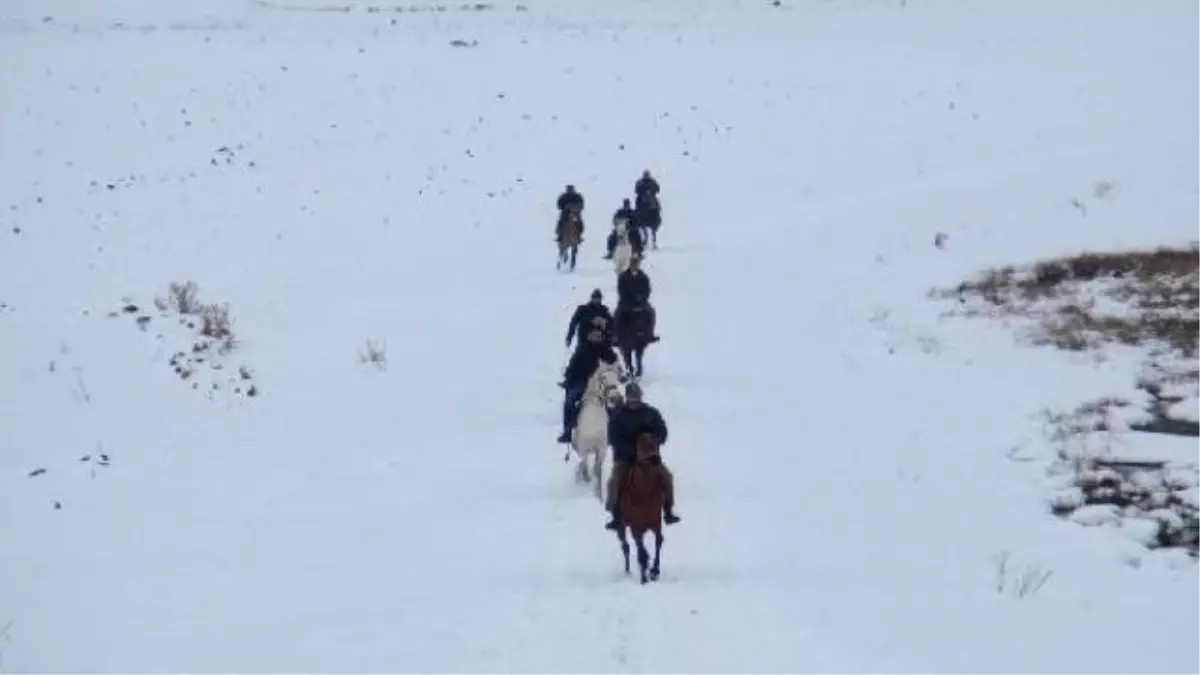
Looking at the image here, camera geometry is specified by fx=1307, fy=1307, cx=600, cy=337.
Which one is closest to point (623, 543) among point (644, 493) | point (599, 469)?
point (644, 493)

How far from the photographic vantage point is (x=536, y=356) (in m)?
19.3

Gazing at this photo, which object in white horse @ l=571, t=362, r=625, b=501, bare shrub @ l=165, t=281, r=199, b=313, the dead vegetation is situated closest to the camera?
white horse @ l=571, t=362, r=625, b=501

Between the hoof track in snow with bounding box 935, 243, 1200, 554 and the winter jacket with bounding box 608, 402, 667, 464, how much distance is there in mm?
4039

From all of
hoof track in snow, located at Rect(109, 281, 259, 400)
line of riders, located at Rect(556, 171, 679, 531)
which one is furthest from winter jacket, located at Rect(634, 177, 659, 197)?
line of riders, located at Rect(556, 171, 679, 531)

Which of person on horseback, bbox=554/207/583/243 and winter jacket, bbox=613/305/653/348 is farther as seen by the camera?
person on horseback, bbox=554/207/583/243

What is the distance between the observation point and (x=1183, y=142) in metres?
31.5

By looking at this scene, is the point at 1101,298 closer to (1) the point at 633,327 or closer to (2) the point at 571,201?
(1) the point at 633,327

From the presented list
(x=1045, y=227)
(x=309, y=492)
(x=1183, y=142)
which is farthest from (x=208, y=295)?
(x=1183, y=142)

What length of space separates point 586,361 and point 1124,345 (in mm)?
7670

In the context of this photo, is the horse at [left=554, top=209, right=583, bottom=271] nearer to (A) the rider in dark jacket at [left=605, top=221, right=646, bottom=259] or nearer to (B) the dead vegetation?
(A) the rider in dark jacket at [left=605, top=221, right=646, bottom=259]

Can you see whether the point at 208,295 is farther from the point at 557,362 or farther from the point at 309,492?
the point at 309,492

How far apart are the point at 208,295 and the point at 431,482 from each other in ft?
38.9

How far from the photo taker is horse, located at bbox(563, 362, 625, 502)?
41.5 ft

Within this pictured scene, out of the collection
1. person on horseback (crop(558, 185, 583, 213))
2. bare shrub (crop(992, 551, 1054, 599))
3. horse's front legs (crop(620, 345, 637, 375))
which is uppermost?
person on horseback (crop(558, 185, 583, 213))
